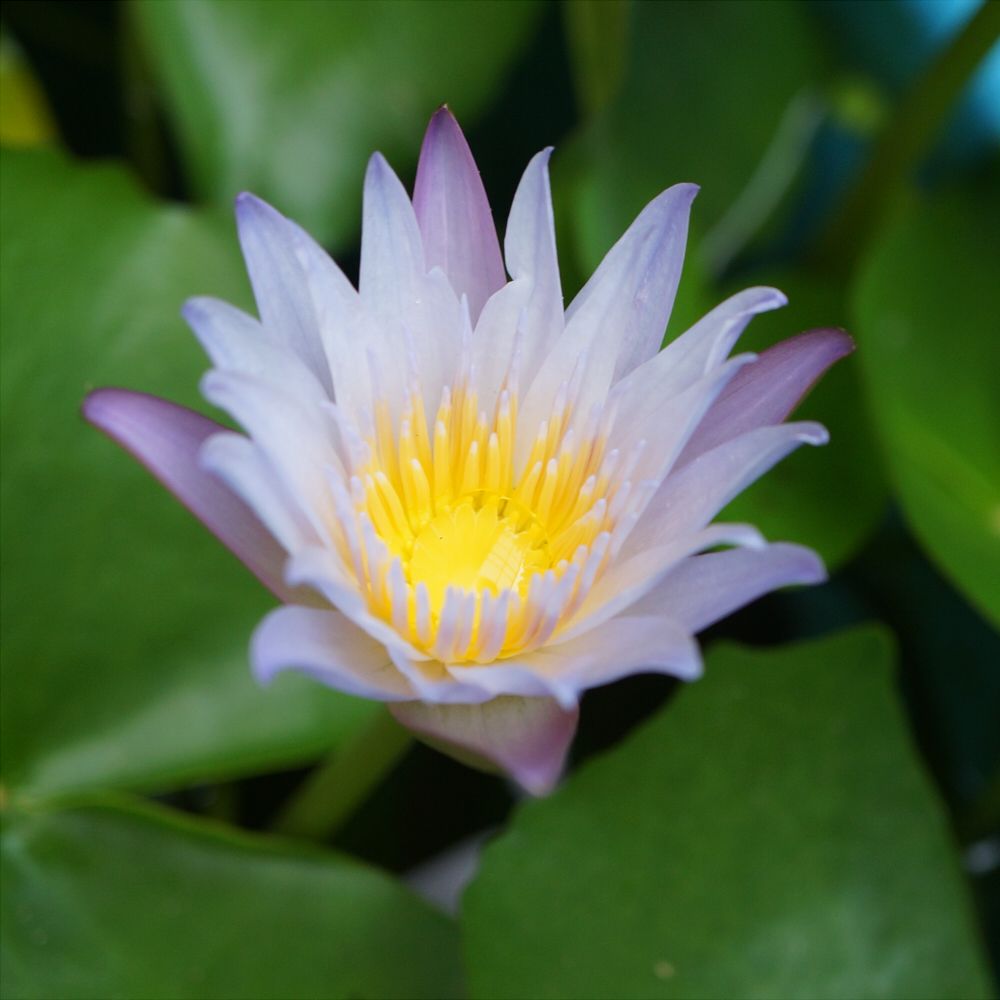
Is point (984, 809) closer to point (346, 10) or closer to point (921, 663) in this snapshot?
point (921, 663)

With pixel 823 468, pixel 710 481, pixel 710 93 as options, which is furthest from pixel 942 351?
pixel 710 481

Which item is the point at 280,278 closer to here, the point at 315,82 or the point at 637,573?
the point at 637,573

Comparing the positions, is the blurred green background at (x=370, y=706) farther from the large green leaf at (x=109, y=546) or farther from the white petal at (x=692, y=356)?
the white petal at (x=692, y=356)

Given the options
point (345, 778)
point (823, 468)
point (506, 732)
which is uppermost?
point (506, 732)

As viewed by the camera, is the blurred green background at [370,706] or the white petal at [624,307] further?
the blurred green background at [370,706]

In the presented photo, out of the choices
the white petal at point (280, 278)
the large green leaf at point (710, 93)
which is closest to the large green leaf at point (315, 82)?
the large green leaf at point (710, 93)

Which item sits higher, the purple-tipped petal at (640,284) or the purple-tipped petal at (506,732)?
the purple-tipped petal at (640,284)

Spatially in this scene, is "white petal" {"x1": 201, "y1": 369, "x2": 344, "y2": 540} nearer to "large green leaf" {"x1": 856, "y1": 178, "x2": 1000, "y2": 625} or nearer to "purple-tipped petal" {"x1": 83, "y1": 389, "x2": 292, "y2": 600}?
"purple-tipped petal" {"x1": 83, "y1": 389, "x2": 292, "y2": 600}

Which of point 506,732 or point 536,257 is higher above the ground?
point 536,257
